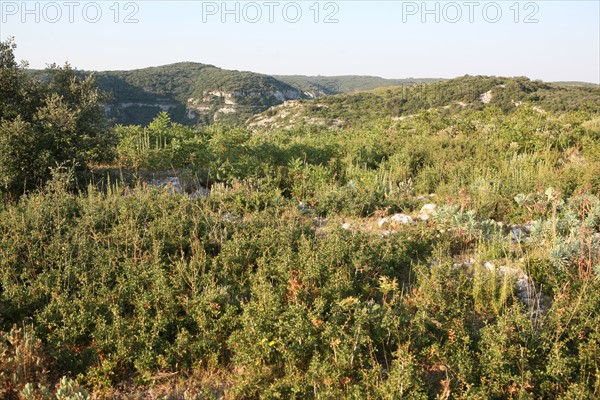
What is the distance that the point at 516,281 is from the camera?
4.36 metres

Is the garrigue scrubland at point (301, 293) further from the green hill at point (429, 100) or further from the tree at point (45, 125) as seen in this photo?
the green hill at point (429, 100)

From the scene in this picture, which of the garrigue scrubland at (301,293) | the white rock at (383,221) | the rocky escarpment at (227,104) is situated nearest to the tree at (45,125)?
the garrigue scrubland at (301,293)

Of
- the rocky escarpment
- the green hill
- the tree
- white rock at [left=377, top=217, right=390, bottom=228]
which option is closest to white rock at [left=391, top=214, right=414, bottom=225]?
white rock at [left=377, top=217, right=390, bottom=228]

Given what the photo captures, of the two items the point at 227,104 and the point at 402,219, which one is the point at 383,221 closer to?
the point at 402,219

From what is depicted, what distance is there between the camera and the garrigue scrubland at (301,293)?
10.4 ft

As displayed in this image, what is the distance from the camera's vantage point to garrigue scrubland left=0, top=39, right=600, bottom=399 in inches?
124

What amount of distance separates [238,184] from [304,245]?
275cm

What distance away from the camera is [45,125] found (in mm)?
6938

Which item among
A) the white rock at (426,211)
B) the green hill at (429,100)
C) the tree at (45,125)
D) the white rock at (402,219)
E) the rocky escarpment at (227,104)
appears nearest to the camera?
→ the white rock at (402,219)

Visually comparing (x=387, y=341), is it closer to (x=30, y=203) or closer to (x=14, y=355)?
(x=14, y=355)

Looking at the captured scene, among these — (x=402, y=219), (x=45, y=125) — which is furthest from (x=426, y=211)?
(x=45, y=125)

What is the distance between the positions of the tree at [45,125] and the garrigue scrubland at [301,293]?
21cm

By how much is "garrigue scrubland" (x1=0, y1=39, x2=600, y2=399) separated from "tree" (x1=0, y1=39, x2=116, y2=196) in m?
0.21

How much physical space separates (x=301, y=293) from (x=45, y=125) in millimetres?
5563
